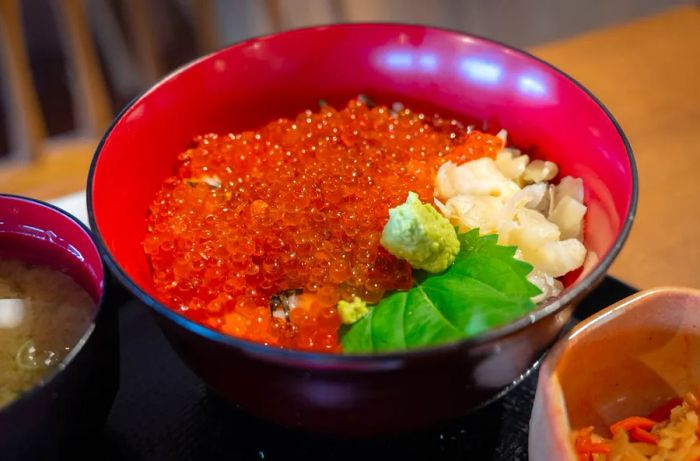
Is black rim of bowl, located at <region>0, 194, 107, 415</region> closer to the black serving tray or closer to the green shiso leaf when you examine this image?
the black serving tray

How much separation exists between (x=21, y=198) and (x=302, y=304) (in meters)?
0.37

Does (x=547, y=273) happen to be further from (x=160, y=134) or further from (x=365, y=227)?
(x=160, y=134)

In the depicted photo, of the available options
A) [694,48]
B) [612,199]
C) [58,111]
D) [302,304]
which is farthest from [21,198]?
[58,111]

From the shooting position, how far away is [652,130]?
1418 millimetres

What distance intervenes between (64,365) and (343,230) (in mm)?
370

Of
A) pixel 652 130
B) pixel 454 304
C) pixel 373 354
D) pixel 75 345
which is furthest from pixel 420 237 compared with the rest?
pixel 652 130

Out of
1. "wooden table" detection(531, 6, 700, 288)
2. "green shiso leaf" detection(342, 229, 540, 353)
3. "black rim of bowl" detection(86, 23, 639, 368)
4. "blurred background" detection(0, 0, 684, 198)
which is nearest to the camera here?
"black rim of bowl" detection(86, 23, 639, 368)

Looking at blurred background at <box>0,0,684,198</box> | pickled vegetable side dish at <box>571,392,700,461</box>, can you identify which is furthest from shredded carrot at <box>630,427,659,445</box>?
blurred background at <box>0,0,684,198</box>

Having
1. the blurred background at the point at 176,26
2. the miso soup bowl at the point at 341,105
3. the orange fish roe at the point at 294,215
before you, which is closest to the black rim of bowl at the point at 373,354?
the miso soup bowl at the point at 341,105

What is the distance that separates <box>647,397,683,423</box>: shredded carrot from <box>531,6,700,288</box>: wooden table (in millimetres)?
286

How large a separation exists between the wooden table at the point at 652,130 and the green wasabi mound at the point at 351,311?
53cm

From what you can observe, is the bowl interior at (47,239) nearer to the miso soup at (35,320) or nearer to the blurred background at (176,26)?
the miso soup at (35,320)

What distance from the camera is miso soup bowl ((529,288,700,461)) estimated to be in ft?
2.49

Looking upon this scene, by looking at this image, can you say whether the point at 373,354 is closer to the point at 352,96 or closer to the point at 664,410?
the point at 664,410
